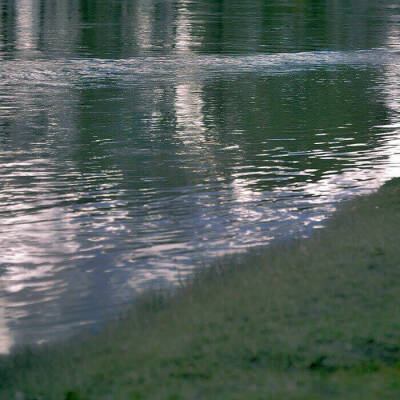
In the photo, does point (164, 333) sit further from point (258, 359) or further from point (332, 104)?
point (332, 104)

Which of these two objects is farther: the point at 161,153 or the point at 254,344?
the point at 161,153

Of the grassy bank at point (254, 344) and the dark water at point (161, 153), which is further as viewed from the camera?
the dark water at point (161, 153)

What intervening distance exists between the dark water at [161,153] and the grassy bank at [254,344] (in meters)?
0.82

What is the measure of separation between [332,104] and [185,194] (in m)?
8.73

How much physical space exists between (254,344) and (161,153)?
8774mm

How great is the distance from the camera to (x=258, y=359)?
5645mm

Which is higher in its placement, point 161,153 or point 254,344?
point 161,153

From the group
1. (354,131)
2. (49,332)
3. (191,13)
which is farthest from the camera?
(191,13)

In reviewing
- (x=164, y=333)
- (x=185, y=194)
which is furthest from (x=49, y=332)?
(x=185, y=194)

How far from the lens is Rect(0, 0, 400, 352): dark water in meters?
8.87

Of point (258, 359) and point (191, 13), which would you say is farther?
point (191, 13)

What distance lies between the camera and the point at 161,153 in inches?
567

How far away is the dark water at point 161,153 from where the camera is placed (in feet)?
29.1

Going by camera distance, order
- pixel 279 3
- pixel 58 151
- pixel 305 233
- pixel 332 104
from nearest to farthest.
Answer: pixel 305 233
pixel 58 151
pixel 332 104
pixel 279 3
